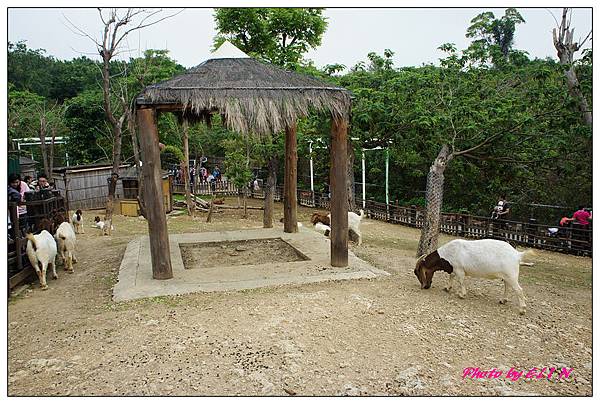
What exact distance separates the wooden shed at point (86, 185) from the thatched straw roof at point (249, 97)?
12832 mm

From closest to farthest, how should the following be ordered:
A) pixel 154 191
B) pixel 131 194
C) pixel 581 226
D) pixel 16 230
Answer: pixel 154 191, pixel 16 230, pixel 581 226, pixel 131 194

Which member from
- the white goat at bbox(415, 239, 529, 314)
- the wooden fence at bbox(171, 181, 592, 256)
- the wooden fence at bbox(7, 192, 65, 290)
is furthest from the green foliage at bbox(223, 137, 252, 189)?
the white goat at bbox(415, 239, 529, 314)

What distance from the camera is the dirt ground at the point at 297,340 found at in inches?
157

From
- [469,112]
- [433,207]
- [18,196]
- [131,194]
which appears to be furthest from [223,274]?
[131,194]

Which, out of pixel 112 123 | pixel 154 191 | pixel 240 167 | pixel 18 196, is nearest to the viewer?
pixel 154 191

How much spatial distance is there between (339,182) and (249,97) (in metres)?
1.84

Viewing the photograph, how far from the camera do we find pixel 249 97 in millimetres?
6734

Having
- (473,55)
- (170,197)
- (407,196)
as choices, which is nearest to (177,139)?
(170,197)

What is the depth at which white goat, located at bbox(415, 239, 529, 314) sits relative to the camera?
5781mm

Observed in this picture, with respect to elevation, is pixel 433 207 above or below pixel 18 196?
below

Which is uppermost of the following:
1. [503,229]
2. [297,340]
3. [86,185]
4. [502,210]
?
[86,185]

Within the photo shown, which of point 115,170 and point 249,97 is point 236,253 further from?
point 115,170

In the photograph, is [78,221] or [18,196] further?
[78,221]

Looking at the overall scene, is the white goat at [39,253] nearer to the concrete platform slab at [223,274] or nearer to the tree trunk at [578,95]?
the concrete platform slab at [223,274]
